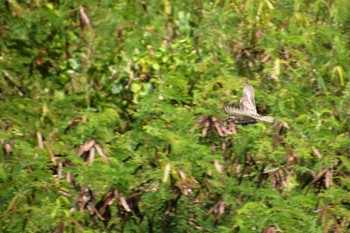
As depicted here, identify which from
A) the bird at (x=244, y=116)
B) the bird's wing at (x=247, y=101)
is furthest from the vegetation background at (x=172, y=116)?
the bird at (x=244, y=116)

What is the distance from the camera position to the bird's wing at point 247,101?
23.0 ft

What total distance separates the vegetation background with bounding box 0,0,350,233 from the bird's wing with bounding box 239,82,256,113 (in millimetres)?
462

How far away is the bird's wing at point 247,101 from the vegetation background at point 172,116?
1.52ft

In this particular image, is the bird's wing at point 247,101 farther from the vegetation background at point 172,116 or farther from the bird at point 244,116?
the vegetation background at point 172,116

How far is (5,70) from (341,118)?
7.85ft

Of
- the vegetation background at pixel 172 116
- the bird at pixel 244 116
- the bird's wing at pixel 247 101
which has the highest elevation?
the bird at pixel 244 116

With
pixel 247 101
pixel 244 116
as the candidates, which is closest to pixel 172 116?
pixel 247 101

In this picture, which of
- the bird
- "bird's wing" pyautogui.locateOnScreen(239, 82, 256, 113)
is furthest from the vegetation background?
the bird

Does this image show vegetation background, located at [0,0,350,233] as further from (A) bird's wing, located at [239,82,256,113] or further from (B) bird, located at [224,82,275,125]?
(B) bird, located at [224,82,275,125]

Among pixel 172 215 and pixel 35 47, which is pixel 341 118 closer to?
pixel 172 215

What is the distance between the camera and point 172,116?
25.5 feet

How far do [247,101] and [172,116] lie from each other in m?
0.77

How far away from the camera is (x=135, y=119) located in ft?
27.5

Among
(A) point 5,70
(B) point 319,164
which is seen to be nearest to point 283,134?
(B) point 319,164
